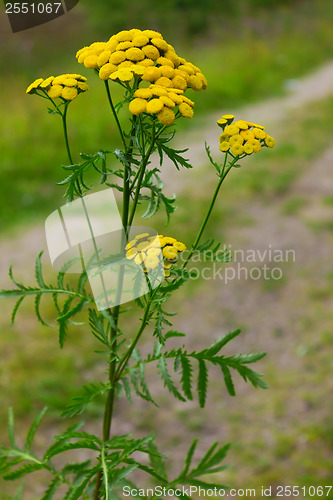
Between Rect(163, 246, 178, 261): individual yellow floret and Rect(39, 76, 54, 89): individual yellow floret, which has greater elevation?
Rect(39, 76, 54, 89): individual yellow floret

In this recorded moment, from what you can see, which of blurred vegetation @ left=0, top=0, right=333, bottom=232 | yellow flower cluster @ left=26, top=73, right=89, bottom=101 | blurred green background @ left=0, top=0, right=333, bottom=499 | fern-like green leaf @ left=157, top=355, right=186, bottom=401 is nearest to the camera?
yellow flower cluster @ left=26, top=73, right=89, bottom=101

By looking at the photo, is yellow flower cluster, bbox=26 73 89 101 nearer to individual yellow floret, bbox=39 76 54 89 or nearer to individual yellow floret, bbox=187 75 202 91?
individual yellow floret, bbox=39 76 54 89

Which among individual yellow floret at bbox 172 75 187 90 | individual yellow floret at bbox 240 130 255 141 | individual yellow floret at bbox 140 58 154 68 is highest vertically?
individual yellow floret at bbox 140 58 154 68

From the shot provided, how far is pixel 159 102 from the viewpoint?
2.56 ft

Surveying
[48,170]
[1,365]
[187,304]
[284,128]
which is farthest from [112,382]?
[284,128]

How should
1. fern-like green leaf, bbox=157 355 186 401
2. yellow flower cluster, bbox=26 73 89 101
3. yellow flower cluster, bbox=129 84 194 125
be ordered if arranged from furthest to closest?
fern-like green leaf, bbox=157 355 186 401
yellow flower cluster, bbox=26 73 89 101
yellow flower cluster, bbox=129 84 194 125

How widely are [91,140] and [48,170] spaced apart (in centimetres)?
61

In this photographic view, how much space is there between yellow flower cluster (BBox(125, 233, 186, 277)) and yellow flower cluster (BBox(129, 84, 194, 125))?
0.69 feet

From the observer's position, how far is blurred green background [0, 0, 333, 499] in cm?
237

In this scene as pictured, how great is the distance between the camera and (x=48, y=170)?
4.76m

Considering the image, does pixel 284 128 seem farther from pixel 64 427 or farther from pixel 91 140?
pixel 64 427

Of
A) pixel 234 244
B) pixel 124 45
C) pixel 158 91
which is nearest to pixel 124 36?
pixel 124 45

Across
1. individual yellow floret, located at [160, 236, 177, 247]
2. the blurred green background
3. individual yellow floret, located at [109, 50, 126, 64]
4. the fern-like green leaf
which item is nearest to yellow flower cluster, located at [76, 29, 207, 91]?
individual yellow floret, located at [109, 50, 126, 64]

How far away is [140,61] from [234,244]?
111 inches
